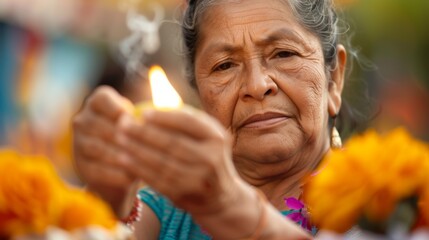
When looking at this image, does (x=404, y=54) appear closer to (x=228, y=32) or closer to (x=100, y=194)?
(x=228, y=32)

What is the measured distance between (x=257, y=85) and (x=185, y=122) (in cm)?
119

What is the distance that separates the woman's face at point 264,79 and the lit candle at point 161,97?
71cm

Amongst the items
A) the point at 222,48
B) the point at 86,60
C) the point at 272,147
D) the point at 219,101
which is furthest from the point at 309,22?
the point at 86,60

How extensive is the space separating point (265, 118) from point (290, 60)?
11.0 inches

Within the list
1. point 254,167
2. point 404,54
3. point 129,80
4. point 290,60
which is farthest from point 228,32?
point 404,54

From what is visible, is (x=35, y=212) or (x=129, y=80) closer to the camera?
(x=35, y=212)

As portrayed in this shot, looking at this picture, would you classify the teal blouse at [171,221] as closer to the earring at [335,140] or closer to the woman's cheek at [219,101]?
the woman's cheek at [219,101]

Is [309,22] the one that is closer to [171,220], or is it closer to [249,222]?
[171,220]

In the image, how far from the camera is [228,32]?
3387 mm

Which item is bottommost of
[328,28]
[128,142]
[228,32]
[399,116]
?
[399,116]

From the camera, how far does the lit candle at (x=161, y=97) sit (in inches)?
84.0

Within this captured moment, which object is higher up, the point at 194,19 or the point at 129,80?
the point at 194,19

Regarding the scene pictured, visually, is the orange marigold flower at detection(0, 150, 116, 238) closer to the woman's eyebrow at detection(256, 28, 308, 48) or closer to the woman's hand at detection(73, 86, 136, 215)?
the woman's hand at detection(73, 86, 136, 215)

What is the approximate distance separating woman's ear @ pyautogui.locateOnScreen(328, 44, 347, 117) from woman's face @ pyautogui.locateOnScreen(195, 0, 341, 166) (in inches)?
3.2
